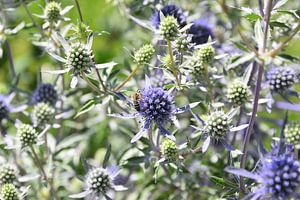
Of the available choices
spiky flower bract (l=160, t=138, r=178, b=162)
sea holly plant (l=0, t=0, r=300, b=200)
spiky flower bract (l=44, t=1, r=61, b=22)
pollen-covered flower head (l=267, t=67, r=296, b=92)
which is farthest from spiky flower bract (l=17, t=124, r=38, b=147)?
pollen-covered flower head (l=267, t=67, r=296, b=92)

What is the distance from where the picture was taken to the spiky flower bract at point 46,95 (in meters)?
2.59

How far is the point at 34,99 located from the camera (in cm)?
259

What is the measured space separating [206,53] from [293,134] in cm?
56

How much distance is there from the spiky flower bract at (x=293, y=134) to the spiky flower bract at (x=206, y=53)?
1.69ft

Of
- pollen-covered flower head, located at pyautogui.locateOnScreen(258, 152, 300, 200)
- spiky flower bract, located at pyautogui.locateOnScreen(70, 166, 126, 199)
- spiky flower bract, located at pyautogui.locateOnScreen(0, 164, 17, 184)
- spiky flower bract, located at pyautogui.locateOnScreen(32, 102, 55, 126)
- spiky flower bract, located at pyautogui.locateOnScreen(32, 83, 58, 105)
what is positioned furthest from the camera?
spiky flower bract, located at pyautogui.locateOnScreen(32, 83, 58, 105)

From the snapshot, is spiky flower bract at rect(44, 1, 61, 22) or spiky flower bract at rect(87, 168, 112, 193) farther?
spiky flower bract at rect(44, 1, 61, 22)

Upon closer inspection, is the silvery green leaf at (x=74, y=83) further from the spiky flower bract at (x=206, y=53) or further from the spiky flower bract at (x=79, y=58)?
the spiky flower bract at (x=206, y=53)

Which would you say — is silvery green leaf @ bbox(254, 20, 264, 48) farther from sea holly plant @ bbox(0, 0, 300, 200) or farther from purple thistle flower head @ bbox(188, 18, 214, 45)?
purple thistle flower head @ bbox(188, 18, 214, 45)

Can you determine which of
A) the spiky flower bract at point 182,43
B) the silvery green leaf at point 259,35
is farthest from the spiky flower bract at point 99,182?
the silvery green leaf at point 259,35

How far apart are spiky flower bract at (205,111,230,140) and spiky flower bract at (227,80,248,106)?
25 cm

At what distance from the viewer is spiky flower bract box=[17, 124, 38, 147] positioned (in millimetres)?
2180

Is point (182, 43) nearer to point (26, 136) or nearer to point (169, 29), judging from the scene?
point (169, 29)

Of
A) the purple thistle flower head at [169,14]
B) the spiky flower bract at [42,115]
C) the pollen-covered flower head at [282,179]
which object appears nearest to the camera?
the pollen-covered flower head at [282,179]

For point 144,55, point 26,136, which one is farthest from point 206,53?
point 26,136
